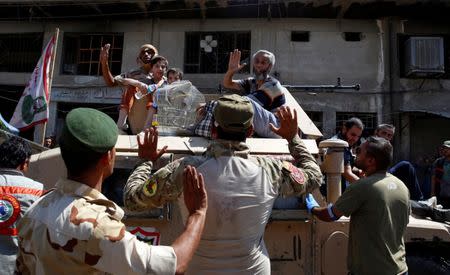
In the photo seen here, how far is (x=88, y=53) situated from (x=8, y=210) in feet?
37.4

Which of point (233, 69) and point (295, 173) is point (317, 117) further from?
point (295, 173)

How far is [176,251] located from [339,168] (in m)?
2.13

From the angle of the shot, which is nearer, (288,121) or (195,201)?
(195,201)

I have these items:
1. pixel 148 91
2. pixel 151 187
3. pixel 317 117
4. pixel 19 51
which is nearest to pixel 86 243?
pixel 151 187

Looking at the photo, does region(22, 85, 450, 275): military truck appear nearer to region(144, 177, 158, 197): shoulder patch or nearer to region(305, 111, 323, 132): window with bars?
region(144, 177, 158, 197): shoulder patch

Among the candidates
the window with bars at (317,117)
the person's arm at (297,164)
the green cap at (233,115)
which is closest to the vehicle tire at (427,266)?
the person's arm at (297,164)

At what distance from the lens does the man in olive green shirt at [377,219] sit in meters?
2.56

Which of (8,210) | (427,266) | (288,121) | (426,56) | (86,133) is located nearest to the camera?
(86,133)

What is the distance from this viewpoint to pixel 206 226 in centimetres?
192

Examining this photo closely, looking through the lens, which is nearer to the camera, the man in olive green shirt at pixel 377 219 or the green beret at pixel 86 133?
the green beret at pixel 86 133

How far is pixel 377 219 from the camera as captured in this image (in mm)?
2590

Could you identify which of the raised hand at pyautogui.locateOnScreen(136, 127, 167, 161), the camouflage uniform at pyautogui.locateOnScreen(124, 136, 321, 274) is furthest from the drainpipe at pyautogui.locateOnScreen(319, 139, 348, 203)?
the raised hand at pyautogui.locateOnScreen(136, 127, 167, 161)

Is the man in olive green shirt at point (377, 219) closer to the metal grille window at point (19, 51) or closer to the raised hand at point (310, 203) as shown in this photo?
the raised hand at point (310, 203)

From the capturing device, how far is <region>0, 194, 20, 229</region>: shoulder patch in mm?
2756
